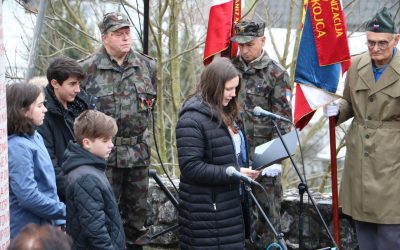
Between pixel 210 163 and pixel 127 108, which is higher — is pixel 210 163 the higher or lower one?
the lower one

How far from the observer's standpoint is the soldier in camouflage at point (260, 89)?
5.64 meters

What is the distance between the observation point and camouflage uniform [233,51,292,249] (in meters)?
5.65

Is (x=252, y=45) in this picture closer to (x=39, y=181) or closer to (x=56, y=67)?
(x=56, y=67)

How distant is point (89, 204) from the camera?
4074mm

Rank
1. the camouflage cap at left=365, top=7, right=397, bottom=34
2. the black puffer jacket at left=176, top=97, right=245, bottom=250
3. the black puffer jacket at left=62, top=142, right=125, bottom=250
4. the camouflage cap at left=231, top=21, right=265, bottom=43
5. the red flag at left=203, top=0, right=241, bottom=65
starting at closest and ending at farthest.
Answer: the black puffer jacket at left=62, top=142, right=125, bottom=250 < the black puffer jacket at left=176, top=97, right=245, bottom=250 < the camouflage cap at left=365, top=7, right=397, bottom=34 < the camouflage cap at left=231, top=21, right=265, bottom=43 < the red flag at left=203, top=0, right=241, bottom=65

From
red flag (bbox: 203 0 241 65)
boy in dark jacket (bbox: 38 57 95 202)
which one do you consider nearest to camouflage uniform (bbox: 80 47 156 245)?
boy in dark jacket (bbox: 38 57 95 202)

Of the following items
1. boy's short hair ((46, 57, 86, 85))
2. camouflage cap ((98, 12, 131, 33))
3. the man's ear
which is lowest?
the man's ear

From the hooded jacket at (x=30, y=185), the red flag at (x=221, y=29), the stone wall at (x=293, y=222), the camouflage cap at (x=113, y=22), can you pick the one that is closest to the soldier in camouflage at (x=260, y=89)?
the red flag at (x=221, y=29)

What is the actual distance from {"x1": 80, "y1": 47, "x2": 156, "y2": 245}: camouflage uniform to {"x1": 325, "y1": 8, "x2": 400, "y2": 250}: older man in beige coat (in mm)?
1511

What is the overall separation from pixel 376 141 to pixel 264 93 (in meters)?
0.95

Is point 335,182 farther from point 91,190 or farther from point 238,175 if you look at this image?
point 91,190

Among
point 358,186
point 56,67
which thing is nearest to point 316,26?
point 358,186

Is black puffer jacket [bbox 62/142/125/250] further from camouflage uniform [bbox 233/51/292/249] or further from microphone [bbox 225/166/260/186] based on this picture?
camouflage uniform [bbox 233/51/292/249]

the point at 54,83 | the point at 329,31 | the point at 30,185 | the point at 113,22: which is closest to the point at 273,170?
the point at 329,31
